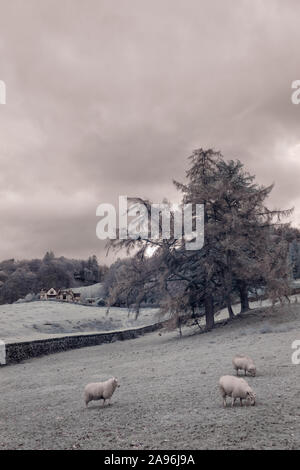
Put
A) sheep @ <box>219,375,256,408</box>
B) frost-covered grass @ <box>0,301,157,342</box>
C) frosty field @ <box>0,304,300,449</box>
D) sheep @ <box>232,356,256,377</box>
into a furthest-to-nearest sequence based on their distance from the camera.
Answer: frost-covered grass @ <box>0,301,157,342</box> → sheep @ <box>232,356,256,377</box> → sheep @ <box>219,375,256,408</box> → frosty field @ <box>0,304,300,449</box>

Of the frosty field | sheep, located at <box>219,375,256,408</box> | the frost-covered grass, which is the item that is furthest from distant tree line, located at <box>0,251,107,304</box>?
sheep, located at <box>219,375,256,408</box>

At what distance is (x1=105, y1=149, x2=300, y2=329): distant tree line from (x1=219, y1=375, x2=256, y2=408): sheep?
54.1 feet

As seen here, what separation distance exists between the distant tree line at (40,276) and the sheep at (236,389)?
4069 inches

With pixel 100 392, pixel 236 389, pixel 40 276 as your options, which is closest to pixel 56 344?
pixel 100 392

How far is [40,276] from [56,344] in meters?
94.1

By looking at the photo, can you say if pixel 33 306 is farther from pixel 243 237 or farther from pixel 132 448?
pixel 132 448

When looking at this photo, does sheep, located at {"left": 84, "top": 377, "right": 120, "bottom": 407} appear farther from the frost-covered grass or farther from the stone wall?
the frost-covered grass

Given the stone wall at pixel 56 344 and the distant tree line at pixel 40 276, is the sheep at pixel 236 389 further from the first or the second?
the distant tree line at pixel 40 276

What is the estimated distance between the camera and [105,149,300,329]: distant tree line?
2597 centimetres

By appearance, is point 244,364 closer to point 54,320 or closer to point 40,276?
point 54,320

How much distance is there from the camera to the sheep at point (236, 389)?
8555 millimetres

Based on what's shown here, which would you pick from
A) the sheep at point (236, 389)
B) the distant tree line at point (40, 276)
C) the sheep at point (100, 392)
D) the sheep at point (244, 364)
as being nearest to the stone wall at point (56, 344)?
the sheep at point (100, 392)

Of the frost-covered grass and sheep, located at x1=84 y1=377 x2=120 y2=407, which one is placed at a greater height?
sheep, located at x1=84 y1=377 x2=120 y2=407

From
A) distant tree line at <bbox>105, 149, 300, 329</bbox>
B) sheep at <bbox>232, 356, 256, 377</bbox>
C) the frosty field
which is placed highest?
distant tree line at <bbox>105, 149, 300, 329</bbox>
